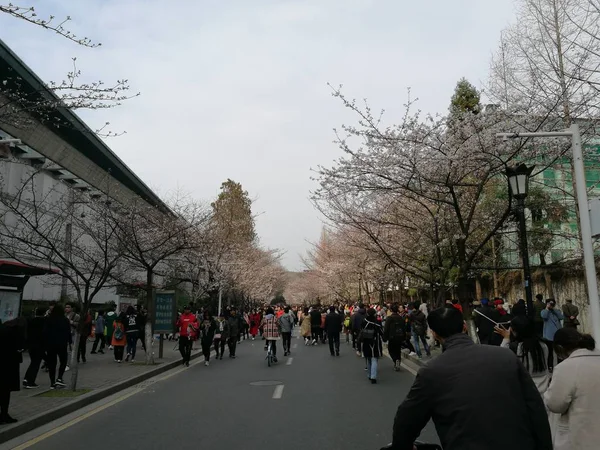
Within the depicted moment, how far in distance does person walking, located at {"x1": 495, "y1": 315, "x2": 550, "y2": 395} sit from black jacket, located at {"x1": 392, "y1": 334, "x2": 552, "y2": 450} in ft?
8.70

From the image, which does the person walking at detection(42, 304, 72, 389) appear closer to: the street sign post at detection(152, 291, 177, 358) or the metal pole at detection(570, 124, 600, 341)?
the street sign post at detection(152, 291, 177, 358)

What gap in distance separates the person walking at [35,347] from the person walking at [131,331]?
5.52 metres

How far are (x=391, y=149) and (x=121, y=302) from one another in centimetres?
2776

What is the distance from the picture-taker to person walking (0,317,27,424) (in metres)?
7.51

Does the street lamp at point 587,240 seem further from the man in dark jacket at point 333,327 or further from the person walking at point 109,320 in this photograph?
the person walking at point 109,320

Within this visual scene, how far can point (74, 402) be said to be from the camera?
9.17 m

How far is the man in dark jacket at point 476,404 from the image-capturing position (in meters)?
2.60

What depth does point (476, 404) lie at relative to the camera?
8.67ft

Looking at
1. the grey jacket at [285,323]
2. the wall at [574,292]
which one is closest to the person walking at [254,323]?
the grey jacket at [285,323]

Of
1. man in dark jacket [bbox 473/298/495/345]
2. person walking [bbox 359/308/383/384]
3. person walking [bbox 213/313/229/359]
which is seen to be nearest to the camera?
man in dark jacket [bbox 473/298/495/345]

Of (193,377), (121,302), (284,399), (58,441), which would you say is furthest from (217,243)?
(58,441)

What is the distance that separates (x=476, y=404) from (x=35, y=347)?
10612 mm

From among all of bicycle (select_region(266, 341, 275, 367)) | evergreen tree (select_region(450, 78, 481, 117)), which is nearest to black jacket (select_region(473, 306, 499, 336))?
bicycle (select_region(266, 341, 275, 367))

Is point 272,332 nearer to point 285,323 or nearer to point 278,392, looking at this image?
point 285,323
